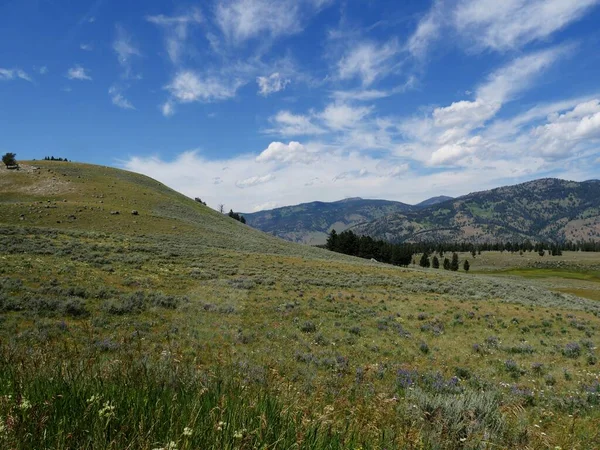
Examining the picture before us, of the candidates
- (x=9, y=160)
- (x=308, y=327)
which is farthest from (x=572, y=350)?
(x=9, y=160)

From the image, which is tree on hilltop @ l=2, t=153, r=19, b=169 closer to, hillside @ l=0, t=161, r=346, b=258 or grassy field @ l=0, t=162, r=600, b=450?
hillside @ l=0, t=161, r=346, b=258

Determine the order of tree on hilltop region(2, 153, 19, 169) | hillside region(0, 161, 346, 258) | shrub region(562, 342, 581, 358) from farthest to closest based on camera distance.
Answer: tree on hilltop region(2, 153, 19, 169) → hillside region(0, 161, 346, 258) → shrub region(562, 342, 581, 358)

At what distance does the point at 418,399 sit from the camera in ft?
20.7

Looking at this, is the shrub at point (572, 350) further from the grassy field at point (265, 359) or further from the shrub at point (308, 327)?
the shrub at point (308, 327)

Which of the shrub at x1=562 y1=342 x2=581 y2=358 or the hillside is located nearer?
the shrub at x1=562 y1=342 x2=581 y2=358

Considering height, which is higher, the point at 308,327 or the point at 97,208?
the point at 97,208

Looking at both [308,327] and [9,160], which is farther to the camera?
[9,160]

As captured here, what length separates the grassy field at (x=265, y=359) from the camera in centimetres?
331

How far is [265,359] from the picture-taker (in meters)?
11.1

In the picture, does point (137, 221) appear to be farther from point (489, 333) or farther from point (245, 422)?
point (245, 422)

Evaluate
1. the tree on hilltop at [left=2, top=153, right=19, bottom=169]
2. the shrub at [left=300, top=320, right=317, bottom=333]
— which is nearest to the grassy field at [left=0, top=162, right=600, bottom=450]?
the shrub at [left=300, top=320, right=317, bottom=333]

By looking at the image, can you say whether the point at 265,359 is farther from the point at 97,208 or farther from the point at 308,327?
the point at 97,208

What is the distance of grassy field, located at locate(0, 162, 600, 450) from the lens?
3314 mm

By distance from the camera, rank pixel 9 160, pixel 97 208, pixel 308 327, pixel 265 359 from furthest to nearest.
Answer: pixel 9 160 → pixel 97 208 → pixel 308 327 → pixel 265 359
